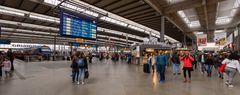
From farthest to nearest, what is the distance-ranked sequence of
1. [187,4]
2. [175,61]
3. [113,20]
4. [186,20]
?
1. [186,20]
2. [113,20]
3. [187,4]
4. [175,61]

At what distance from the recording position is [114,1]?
14.6 m

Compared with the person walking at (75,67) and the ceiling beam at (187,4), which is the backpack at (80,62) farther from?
the ceiling beam at (187,4)

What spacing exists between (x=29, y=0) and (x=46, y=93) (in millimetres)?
10953

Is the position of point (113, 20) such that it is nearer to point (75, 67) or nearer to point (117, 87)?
point (75, 67)

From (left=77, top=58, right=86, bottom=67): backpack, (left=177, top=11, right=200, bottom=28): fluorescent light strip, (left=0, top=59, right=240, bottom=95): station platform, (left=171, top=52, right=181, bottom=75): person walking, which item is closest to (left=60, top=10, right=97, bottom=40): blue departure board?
(left=0, top=59, right=240, bottom=95): station platform

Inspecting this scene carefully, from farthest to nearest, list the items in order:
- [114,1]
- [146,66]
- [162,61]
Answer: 1. [114,1]
2. [146,66]
3. [162,61]

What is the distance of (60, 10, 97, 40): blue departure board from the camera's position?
1134cm

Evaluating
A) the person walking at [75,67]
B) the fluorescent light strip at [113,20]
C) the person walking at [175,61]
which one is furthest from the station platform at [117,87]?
the fluorescent light strip at [113,20]

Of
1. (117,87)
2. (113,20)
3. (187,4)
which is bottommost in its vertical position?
(117,87)

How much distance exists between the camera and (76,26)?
1232cm

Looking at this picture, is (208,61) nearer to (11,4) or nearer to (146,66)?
(146,66)

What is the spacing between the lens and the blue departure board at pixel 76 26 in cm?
1134


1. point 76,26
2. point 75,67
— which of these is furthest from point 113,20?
point 75,67

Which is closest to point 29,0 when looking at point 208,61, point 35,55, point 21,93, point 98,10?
point 98,10
